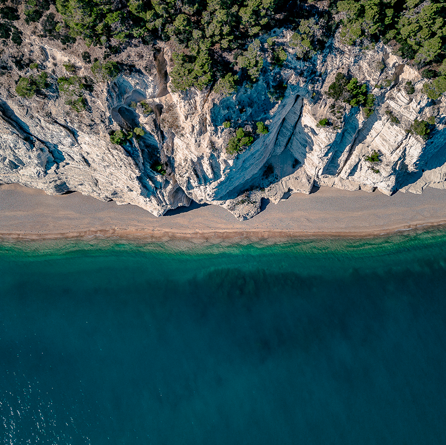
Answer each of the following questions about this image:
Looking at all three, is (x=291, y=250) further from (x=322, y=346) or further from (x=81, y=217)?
(x=81, y=217)

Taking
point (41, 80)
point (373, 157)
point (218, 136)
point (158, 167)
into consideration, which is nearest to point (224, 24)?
point (218, 136)

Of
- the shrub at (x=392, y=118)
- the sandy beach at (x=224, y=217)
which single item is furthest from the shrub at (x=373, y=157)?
the sandy beach at (x=224, y=217)

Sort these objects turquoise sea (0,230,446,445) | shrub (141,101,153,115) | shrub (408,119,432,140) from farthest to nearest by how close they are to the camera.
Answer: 1. turquoise sea (0,230,446,445)
2. shrub (408,119,432,140)
3. shrub (141,101,153,115)

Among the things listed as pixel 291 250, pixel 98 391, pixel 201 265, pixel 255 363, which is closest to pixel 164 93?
pixel 201 265

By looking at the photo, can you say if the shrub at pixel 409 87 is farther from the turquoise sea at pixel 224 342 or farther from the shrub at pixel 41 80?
the shrub at pixel 41 80

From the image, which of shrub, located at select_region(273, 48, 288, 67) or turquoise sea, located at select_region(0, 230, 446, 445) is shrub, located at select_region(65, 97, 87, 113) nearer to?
shrub, located at select_region(273, 48, 288, 67)

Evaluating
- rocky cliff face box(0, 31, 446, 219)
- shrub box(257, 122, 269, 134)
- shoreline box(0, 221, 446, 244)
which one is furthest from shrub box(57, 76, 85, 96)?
shoreline box(0, 221, 446, 244)
